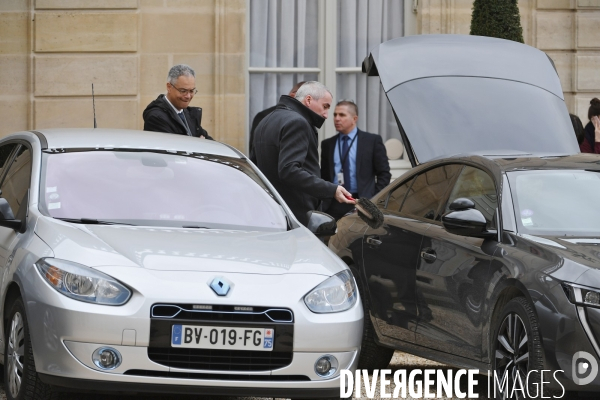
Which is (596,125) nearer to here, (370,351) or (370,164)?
(370,164)

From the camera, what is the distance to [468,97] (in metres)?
10.8

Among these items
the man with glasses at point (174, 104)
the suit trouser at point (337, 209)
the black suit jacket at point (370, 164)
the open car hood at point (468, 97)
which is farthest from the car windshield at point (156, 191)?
the black suit jacket at point (370, 164)

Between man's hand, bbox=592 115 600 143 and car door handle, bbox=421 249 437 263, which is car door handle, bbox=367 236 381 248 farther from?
man's hand, bbox=592 115 600 143

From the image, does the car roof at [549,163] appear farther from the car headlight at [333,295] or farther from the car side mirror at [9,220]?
the car side mirror at [9,220]

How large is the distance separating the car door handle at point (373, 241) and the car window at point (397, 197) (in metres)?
0.25

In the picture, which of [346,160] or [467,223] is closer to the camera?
[467,223]

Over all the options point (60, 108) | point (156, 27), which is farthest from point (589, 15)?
point (60, 108)

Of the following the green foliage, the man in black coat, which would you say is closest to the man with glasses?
the man in black coat

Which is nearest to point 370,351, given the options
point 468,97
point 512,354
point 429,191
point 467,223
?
point 429,191

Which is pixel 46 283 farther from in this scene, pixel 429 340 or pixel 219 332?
pixel 429 340

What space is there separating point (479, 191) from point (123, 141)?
2098mm

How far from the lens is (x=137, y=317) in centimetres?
545

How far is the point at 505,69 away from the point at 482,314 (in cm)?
491

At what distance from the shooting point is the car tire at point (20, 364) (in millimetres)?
5637
